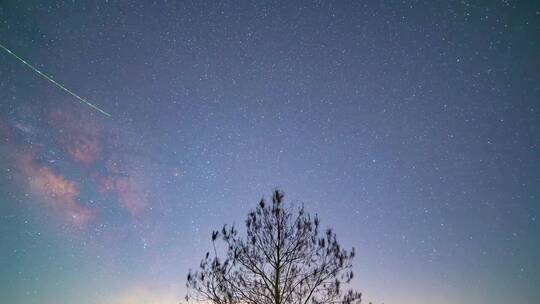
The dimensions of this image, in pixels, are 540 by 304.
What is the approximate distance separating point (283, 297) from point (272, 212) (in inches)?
A: 86.0

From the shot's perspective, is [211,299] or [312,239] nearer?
[211,299]

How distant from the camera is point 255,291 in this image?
8.86m

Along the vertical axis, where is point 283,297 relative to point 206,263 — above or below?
below

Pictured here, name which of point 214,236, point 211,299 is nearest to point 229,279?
point 211,299

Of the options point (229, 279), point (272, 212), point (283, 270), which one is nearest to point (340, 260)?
point (283, 270)

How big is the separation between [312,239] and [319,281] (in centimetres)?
108

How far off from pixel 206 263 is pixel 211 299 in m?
0.91

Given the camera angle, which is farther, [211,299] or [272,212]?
[272,212]

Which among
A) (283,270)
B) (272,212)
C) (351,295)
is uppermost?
(272,212)

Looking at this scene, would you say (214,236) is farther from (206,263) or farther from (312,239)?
(312,239)

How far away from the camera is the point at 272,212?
31.1 feet

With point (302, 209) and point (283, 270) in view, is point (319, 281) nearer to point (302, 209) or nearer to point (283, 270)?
point (283, 270)

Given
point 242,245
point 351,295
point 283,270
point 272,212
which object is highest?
point 272,212

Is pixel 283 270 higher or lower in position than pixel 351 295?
higher
